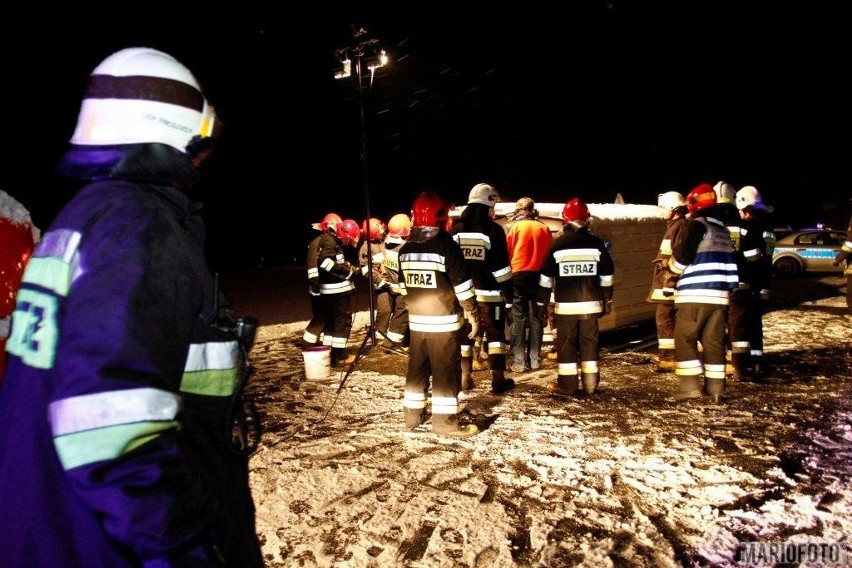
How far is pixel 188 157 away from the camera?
162 cm

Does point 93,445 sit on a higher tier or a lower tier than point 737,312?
higher

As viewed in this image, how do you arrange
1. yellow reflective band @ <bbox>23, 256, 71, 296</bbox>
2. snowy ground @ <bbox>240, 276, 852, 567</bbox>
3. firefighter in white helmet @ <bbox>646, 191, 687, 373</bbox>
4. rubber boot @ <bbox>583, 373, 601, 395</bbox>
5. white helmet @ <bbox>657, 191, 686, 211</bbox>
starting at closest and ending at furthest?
yellow reflective band @ <bbox>23, 256, 71, 296</bbox>
snowy ground @ <bbox>240, 276, 852, 567</bbox>
rubber boot @ <bbox>583, 373, 601, 395</bbox>
firefighter in white helmet @ <bbox>646, 191, 687, 373</bbox>
white helmet @ <bbox>657, 191, 686, 211</bbox>

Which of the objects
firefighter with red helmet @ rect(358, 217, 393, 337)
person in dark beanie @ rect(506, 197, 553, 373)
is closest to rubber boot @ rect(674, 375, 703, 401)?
person in dark beanie @ rect(506, 197, 553, 373)

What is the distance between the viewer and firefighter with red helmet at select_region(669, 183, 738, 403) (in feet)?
19.1

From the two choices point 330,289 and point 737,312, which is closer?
point 737,312

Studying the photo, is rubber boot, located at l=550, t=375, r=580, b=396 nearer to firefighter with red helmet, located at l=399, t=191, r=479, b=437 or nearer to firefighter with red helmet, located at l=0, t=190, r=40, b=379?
firefighter with red helmet, located at l=399, t=191, r=479, b=437

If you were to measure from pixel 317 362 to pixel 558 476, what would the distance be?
3958 mm

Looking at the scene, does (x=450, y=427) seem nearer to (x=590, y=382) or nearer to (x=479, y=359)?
(x=590, y=382)

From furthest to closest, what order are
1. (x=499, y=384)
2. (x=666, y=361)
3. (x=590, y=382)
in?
1. (x=666, y=361)
2. (x=499, y=384)
3. (x=590, y=382)

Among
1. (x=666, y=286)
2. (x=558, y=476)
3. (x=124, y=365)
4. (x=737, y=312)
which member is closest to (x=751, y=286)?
(x=737, y=312)

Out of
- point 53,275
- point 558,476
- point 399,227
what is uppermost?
point 399,227

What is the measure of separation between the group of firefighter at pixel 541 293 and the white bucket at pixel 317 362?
75cm

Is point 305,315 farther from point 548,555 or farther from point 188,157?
point 188,157

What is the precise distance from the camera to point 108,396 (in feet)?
3.93
